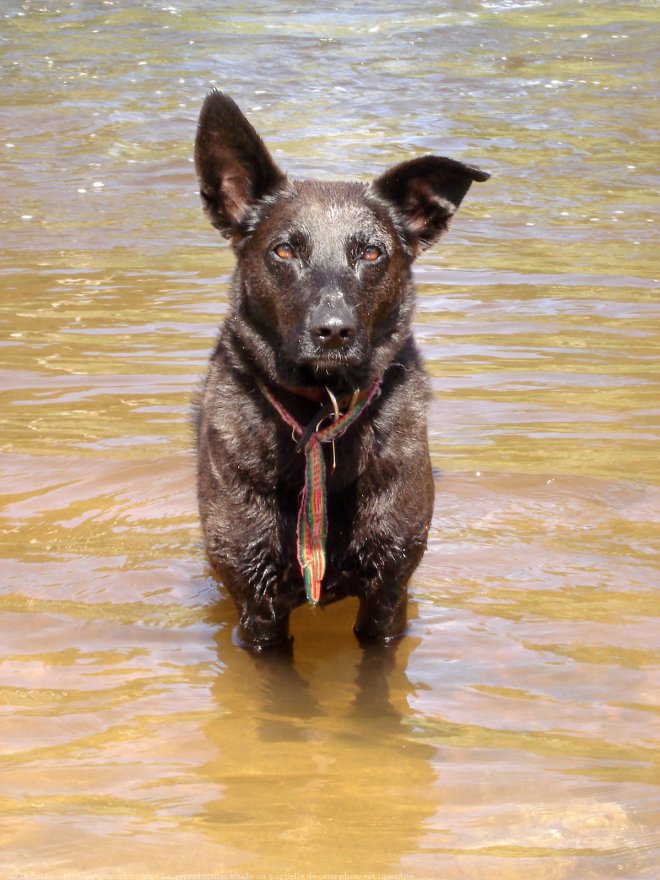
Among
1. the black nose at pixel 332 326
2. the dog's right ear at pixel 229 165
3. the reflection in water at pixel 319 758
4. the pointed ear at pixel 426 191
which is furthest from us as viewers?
the pointed ear at pixel 426 191

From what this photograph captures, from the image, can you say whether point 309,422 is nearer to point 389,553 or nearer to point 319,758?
point 389,553

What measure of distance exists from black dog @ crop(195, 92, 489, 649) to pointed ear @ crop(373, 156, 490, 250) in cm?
4

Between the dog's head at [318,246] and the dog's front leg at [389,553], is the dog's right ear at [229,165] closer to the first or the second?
the dog's head at [318,246]

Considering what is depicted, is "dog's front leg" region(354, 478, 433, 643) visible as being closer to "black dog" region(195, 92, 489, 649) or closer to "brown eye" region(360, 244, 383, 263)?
"black dog" region(195, 92, 489, 649)

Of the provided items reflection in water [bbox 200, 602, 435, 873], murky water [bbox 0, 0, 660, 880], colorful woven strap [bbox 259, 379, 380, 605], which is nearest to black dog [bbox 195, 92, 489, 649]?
colorful woven strap [bbox 259, 379, 380, 605]

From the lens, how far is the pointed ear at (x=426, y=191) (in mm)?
4395

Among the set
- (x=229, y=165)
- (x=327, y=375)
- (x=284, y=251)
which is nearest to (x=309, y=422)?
(x=327, y=375)

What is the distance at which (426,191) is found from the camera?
4496 mm

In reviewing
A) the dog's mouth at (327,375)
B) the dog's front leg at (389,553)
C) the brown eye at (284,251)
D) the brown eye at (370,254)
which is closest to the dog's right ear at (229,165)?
the brown eye at (284,251)

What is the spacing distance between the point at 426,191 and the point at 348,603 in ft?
5.25

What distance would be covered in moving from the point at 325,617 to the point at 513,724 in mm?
1117

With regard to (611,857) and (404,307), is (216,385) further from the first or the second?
(611,857)

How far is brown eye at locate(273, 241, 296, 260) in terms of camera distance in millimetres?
4125

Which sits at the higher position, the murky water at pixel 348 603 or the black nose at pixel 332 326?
the black nose at pixel 332 326
